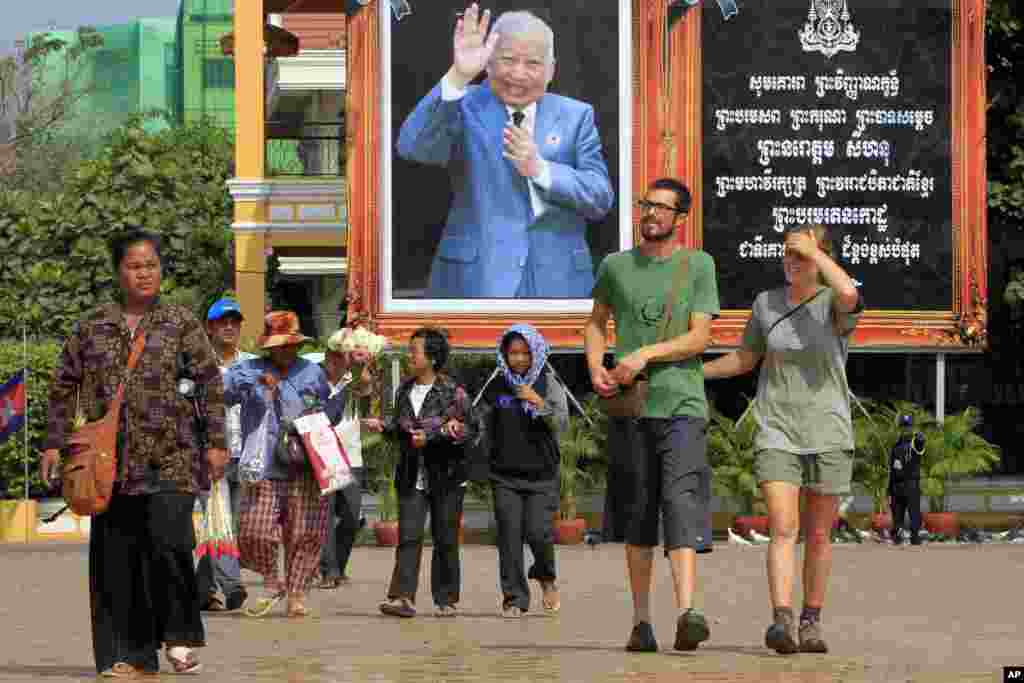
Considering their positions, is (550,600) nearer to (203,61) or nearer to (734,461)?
(734,461)

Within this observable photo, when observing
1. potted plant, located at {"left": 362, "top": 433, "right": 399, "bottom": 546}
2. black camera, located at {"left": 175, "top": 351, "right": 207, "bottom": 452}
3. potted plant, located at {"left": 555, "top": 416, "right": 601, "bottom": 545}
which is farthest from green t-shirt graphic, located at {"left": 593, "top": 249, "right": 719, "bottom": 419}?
potted plant, located at {"left": 555, "top": 416, "right": 601, "bottom": 545}

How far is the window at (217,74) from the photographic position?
106 m

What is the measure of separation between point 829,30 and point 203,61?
75484mm

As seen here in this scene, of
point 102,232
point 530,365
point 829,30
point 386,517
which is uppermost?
point 829,30

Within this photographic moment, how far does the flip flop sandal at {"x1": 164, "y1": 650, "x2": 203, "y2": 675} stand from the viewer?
1071 cm

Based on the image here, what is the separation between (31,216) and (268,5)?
10.3 metres

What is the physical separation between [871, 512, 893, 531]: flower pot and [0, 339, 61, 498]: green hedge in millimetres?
9562

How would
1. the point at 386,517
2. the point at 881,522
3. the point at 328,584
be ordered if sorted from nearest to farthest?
the point at 328,584
the point at 386,517
the point at 881,522

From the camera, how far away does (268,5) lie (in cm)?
3809

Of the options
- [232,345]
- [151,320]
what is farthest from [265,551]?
[151,320]

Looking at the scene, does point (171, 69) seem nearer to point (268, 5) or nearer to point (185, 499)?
point (268, 5)

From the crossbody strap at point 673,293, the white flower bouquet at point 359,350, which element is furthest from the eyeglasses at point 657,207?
the white flower bouquet at point 359,350

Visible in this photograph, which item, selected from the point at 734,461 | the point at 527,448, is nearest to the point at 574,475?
the point at 734,461

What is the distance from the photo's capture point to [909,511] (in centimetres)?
2931
